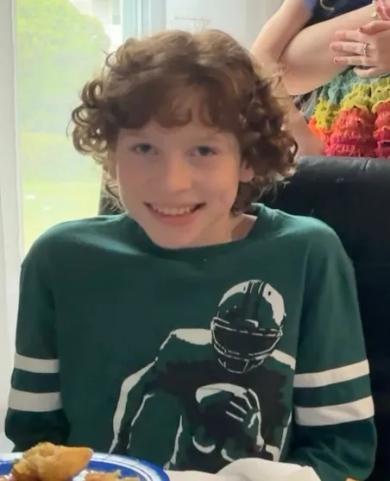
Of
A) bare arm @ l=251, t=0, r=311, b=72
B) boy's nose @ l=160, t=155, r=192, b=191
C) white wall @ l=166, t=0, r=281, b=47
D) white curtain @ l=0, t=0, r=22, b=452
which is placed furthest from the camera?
white wall @ l=166, t=0, r=281, b=47

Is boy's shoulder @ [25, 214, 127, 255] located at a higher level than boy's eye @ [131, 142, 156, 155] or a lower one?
lower

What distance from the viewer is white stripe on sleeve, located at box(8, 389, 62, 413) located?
1.10 metres

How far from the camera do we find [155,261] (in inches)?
42.3

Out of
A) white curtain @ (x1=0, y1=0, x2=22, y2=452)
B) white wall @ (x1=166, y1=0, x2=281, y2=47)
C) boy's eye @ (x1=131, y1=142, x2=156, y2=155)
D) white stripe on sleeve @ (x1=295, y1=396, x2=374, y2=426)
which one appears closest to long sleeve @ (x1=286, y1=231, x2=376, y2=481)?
white stripe on sleeve @ (x1=295, y1=396, x2=374, y2=426)

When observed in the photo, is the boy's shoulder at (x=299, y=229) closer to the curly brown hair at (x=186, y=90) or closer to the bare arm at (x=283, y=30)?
the curly brown hair at (x=186, y=90)

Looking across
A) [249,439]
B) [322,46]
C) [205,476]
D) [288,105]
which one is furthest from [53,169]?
[205,476]

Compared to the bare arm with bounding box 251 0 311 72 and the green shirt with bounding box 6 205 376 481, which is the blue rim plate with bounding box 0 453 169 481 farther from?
the bare arm with bounding box 251 0 311 72

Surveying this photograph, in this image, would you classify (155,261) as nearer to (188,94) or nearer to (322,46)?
(188,94)

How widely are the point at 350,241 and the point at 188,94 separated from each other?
306mm

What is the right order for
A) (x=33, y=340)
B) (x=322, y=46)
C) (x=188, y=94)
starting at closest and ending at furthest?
(x=188, y=94) < (x=33, y=340) < (x=322, y=46)

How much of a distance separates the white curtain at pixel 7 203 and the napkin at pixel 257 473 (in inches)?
31.7

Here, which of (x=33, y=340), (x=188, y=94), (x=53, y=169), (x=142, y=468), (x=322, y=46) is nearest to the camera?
(x=142, y=468)

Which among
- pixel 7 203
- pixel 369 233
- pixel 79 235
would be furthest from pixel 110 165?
pixel 7 203

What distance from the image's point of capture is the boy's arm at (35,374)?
1.11 metres
